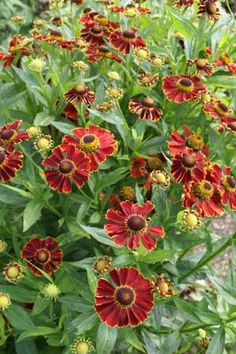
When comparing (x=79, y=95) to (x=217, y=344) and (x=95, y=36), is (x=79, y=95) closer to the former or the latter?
(x=95, y=36)

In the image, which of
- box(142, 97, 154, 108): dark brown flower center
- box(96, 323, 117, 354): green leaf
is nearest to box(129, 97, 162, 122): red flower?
box(142, 97, 154, 108): dark brown flower center

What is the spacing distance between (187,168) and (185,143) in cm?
15

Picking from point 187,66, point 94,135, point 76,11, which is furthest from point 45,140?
point 76,11

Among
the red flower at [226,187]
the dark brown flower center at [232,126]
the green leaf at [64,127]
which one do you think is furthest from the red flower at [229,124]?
the green leaf at [64,127]

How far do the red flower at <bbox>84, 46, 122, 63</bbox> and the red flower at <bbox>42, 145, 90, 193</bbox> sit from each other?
1.24 ft

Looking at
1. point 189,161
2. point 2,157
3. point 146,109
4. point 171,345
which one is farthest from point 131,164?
point 171,345

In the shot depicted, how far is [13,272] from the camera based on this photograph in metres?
1.19

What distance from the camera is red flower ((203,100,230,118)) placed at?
1.39m

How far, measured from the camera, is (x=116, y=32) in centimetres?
149

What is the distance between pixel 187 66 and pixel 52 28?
46 cm

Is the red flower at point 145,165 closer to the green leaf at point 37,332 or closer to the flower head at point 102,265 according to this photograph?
the flower head at point 102,265

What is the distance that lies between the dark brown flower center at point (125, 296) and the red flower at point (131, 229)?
0.09 metres

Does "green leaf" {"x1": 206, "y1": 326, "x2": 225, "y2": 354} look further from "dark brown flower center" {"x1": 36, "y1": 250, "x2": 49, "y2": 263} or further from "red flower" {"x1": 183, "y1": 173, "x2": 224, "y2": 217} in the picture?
"dark brown flower center" {"x1": 36, "y1": 250, "x2": 49, "y2": 263}

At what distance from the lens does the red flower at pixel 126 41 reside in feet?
4.74
